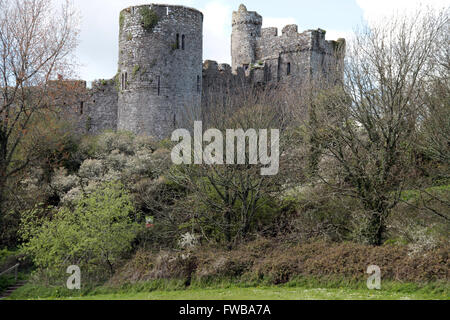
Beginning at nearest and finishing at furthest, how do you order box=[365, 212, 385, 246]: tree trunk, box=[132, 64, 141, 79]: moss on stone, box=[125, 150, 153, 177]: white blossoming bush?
box=[365, 212, 385, 246]: tree trunk < box=[125, 150, 153, 177]: white blossoming bush < box=[132, 64, 141, 79]: moss on stone

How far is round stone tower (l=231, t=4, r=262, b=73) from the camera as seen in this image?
116 ft

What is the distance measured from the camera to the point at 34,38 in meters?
17.3

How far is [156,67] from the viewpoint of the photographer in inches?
1050

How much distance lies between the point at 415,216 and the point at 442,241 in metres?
2.21

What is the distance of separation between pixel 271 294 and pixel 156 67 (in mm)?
15792

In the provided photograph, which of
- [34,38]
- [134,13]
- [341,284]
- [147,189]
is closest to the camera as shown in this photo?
[341,284]

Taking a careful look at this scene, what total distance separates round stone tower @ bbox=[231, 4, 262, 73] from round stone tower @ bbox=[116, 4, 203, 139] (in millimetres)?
8628

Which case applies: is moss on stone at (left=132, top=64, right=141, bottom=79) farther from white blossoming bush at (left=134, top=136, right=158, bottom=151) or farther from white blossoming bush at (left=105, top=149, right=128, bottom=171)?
white blossoming bush at (left=105, top=149, right=128, bottom=171)

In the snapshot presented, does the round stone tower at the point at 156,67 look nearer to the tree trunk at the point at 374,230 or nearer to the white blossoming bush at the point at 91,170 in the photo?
the white blossoming bush at the point at 91,170

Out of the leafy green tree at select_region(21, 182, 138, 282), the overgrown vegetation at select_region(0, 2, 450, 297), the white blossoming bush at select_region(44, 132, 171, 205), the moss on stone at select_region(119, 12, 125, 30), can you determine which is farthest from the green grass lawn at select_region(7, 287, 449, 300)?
the moss on stone at select_region(119, 12, 125, 30)

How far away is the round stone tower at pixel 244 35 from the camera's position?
35438 millimetres

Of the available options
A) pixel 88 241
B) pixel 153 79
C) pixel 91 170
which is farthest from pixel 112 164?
pixel 88 241
